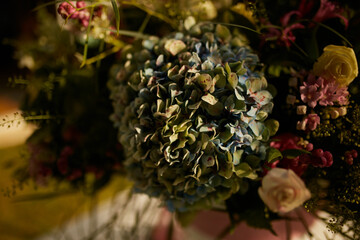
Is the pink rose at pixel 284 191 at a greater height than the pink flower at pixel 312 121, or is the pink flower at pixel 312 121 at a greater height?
the pink flower at pixel 312 121

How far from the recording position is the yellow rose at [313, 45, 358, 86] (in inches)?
12.0

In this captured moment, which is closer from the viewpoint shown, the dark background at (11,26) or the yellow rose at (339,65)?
the yellow rose at (339,65)

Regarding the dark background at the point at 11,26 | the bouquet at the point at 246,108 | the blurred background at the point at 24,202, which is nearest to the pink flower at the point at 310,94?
the bouquet at the point at 246,108

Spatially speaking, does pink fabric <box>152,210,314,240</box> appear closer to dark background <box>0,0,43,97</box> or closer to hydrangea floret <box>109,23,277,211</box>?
hydrangea floret <box>109,23,277,211</box>

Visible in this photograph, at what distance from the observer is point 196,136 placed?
0.32 metres

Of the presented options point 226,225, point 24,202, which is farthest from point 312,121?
point 24,202

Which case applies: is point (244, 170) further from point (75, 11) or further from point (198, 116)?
point (75, 11)

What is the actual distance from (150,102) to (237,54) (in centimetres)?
11

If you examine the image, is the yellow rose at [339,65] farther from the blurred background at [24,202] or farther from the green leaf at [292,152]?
the blurred background at [24,202]

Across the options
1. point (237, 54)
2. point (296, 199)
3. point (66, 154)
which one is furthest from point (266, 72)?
point (66, 154)

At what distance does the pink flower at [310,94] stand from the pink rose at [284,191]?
77mm

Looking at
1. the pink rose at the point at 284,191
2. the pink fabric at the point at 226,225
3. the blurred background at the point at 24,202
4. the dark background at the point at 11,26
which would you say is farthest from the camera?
the dark background at the point at 11,26

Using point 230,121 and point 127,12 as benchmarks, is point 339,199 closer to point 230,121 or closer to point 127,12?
point 230,121

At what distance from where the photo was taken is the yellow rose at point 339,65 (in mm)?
306
